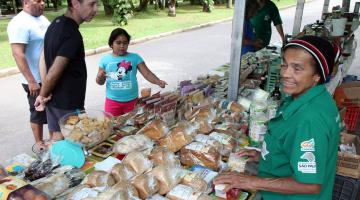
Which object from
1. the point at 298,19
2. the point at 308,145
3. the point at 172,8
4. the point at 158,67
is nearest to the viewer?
the point at 308,145

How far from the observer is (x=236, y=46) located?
2719 mm

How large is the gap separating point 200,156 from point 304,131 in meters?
→ 0.74

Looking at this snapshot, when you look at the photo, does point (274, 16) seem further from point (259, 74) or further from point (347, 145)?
point (347, 145)

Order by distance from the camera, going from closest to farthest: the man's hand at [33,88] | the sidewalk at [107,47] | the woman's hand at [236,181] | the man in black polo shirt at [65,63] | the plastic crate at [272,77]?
the woman's hand at [236,181] < the man in black polo shirt at [65,63] < the plastic crate at [272,77] < the man's hand at [33,88] < the sidewalk at [107,47]

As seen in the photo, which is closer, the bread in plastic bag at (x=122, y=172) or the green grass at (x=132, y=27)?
the bread in plastic bag at (x=122, y=172)

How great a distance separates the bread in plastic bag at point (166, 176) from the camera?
1.67 m

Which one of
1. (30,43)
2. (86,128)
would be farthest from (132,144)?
(30,43)

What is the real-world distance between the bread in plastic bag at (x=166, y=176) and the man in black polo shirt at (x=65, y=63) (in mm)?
1127

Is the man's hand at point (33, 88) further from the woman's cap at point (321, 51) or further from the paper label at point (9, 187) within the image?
the woman's cap at point (321, 51)

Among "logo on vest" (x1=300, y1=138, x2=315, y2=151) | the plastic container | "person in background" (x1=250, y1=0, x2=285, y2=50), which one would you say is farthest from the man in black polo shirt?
"person in background" (x1=250, y1=0, x2=285, y2=50)

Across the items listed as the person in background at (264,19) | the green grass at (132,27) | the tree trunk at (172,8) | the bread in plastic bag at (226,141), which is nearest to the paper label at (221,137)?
the bread in plastic bag at (226,141)

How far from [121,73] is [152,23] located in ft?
38.9

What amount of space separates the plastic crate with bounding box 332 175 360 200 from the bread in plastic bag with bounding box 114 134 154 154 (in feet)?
4.25

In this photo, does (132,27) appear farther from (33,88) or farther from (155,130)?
(155,130)
